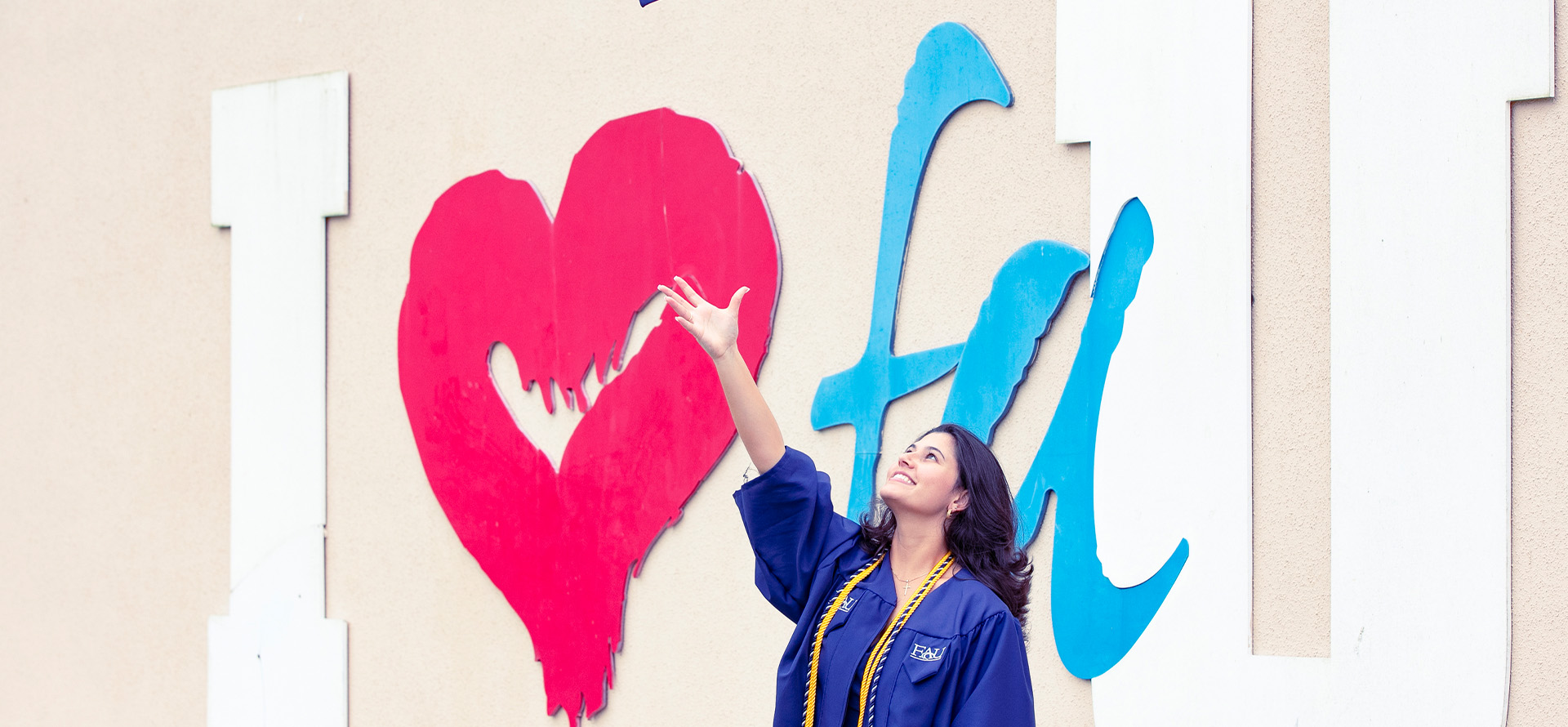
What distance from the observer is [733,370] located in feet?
7.39

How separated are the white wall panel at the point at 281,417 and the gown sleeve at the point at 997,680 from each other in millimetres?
2890

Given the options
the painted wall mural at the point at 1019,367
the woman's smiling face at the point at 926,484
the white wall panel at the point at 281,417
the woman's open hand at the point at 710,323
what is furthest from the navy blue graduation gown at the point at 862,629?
the white wall panel at the point at 281,417

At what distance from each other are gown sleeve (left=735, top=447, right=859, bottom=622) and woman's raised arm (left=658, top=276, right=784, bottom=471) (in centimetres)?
4

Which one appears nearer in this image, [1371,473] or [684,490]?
[1371,473]

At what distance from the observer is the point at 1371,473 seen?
121 inches

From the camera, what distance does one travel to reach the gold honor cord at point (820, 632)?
2232 mm

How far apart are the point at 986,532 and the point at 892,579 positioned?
174 mm

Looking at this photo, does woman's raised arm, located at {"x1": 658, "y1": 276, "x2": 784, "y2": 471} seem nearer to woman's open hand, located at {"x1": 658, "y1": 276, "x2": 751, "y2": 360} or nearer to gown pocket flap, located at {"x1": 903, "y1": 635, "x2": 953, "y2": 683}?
woman's open hand, located at {"x1": 658, "y1": 276, "x2": 751, "y2": 360}

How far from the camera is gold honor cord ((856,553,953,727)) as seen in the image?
2.16 m

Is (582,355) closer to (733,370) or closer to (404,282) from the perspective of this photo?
(404,282)

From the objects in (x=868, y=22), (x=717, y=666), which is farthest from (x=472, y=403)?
(x=868, y=22)

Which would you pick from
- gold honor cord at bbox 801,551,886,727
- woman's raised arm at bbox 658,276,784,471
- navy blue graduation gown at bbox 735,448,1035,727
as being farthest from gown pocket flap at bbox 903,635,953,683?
woman's raised arm at bbox 658,276,784,471

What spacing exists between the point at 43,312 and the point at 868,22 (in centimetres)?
330

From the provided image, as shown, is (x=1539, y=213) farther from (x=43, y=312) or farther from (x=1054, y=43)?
(x=43, y=312)
